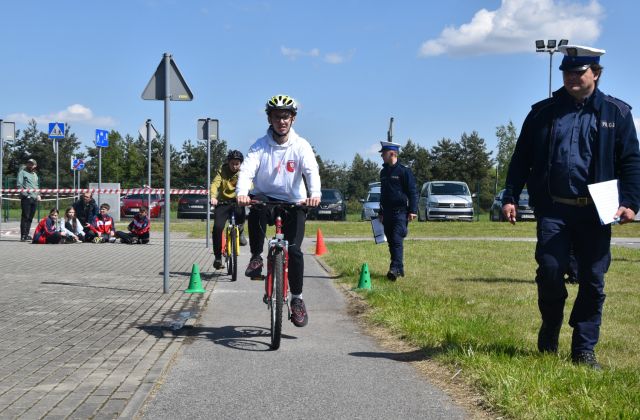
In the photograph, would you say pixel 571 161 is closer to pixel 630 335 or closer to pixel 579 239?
pixel 579 239

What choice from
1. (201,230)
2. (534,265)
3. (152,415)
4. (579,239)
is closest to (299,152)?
(579,239)

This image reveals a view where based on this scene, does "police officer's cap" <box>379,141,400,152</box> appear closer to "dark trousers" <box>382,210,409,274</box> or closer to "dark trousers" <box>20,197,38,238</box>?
"dark trousers" <box>382,210,409,274</box>

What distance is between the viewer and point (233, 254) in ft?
40.3

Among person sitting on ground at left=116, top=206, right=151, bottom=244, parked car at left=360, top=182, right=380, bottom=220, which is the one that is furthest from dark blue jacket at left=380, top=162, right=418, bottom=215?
parked car at left=360, top=182, right=380, bottom=220

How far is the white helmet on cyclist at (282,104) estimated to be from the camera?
22.9 feet

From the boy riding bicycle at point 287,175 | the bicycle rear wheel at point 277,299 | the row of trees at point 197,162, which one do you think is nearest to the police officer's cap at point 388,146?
the boy riding bicycle at point 287,175

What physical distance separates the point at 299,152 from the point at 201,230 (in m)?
20.7

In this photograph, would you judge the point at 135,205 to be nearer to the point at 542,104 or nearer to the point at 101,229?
the point at 101,229

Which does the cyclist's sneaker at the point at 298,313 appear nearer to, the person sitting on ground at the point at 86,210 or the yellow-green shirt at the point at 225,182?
the yellow-green shirt at the point at 225,182

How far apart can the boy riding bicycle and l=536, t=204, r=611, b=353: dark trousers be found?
6.83ft

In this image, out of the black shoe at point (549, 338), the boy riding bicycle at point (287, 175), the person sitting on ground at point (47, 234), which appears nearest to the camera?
the black shoe at point (549, 338)

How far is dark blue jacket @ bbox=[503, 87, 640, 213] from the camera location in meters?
5.55

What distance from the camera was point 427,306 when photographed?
8.56 metres

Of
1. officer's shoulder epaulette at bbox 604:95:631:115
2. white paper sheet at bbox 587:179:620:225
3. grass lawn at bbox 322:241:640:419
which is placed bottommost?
grass lawn at bbox 322:241:640:419
